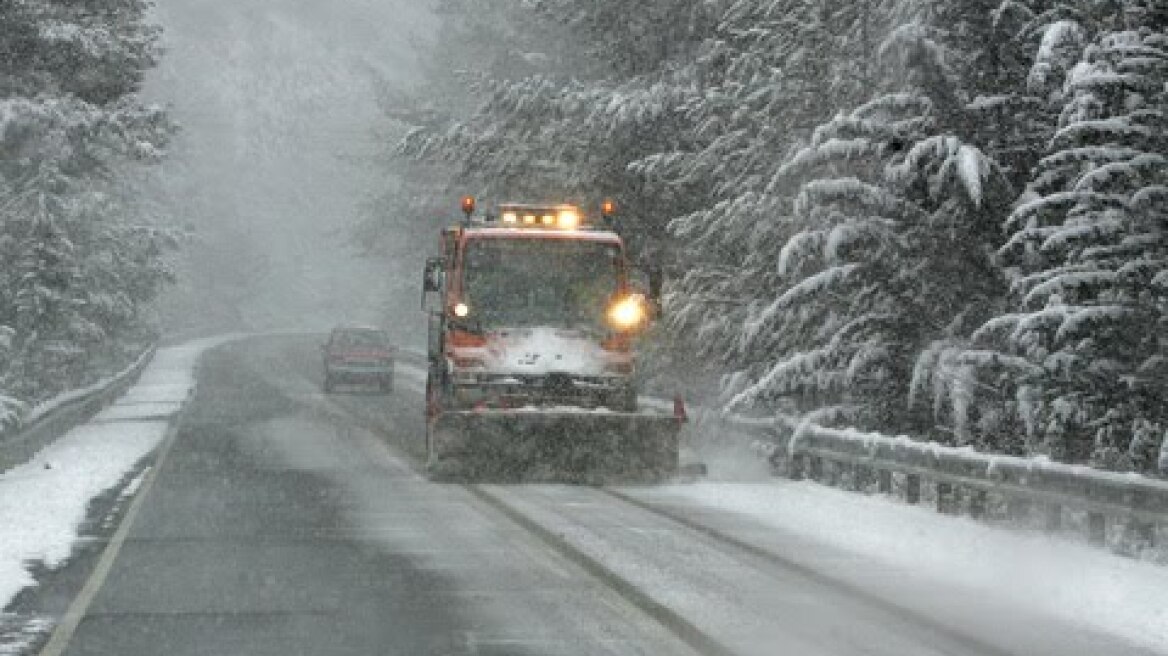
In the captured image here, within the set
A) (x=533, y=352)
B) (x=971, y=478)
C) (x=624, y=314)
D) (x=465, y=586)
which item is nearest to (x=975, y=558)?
(x=971, y=478)

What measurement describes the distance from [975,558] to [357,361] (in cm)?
2954

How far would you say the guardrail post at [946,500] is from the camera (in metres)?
16.0

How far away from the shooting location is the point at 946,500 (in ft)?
52.8

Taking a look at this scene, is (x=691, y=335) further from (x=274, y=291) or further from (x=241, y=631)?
(x=274, y=291)

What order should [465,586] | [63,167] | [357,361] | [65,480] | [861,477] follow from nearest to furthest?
[465,586] → [861,477] → [65,480] → [63,167] → [357,361]

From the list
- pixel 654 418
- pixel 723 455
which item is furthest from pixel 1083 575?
pixel 723 455

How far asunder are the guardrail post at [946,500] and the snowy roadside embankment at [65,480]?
25.8 feet

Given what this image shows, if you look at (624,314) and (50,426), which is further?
(50,426)

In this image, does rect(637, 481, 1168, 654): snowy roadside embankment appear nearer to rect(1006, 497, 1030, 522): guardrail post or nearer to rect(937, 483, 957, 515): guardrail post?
rect(937, 483, 957, 515): guardrail post

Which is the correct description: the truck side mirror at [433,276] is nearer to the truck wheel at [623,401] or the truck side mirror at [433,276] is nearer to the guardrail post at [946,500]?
the truck wheel at [623,401]

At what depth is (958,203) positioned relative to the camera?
17.1 meters

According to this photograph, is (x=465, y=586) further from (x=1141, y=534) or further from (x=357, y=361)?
(x=357, y=361)

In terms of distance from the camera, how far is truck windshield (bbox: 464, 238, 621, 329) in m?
19.6

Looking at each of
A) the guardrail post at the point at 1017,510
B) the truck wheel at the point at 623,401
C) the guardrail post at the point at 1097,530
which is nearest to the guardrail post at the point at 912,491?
the guardrail post at the point at 1017,510
